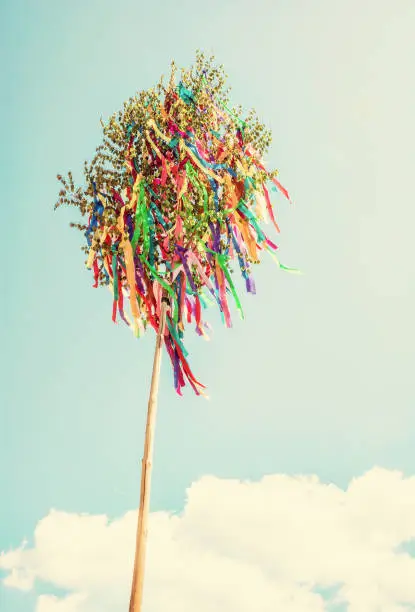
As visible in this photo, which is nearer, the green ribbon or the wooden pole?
the wooden pole

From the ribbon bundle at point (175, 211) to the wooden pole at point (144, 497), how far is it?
0.83 meters

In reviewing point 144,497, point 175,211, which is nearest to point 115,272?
point 175,211

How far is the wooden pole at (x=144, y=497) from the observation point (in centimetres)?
583

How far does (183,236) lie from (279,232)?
1.80m

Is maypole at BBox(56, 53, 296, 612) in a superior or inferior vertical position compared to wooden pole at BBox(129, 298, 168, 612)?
superior

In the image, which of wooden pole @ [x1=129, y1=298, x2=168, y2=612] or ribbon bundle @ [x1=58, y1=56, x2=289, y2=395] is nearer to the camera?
wooden pole @ [x1=129, y1=298, x2=168, y2=612]

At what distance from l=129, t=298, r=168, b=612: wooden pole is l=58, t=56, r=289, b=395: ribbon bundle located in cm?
83

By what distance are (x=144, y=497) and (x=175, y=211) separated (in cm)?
455

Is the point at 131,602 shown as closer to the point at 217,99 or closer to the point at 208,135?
the point at 208,135

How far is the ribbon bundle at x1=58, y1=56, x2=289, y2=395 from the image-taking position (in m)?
7.99

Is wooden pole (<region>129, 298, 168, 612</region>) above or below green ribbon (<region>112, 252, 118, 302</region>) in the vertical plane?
below

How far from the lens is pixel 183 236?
316 inches

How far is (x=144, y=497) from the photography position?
20.8ft

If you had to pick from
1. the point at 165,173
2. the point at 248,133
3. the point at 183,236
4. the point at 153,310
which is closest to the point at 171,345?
the point at 153,310
